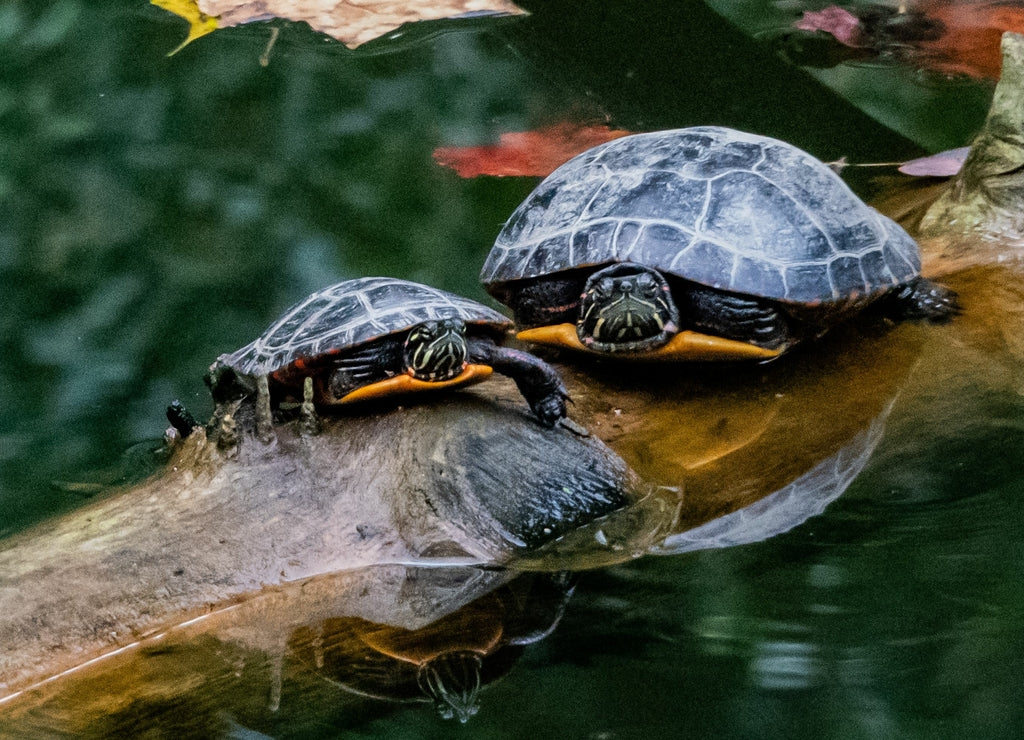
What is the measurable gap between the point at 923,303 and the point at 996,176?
70 cm

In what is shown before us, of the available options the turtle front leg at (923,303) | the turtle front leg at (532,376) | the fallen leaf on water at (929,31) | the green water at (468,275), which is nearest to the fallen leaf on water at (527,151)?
the green water at (468,275)

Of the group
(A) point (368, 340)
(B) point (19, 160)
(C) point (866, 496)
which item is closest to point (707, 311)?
(C) point (866, 496)

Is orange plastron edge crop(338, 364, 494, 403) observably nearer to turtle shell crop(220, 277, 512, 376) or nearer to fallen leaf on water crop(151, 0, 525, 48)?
turtle shell crop(220, 277, 512, 376)

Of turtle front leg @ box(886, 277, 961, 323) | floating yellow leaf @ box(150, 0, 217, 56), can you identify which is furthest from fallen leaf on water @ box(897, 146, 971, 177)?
floating yellow leaf @ box(150, 0, 217, 56)

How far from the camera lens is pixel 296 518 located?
80.3 inches

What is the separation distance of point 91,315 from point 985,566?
2.82 metres

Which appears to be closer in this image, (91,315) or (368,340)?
(368,340)

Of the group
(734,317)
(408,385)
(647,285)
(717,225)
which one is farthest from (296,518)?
(717,225)

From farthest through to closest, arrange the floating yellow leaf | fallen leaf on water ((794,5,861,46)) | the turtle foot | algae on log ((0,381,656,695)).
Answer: the floating yellow leaf < fallen leaf on water ((794,5,861,46)) < the turtle foot < algae on log ((0,381,656,695))

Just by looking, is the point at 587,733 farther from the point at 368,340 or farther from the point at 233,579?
the point at 368,340

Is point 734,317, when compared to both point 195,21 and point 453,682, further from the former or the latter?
point 195,21

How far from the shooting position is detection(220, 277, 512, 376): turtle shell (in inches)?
87.8

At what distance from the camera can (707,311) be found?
248cm

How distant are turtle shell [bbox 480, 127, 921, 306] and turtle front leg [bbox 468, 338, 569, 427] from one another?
415 millimetres
